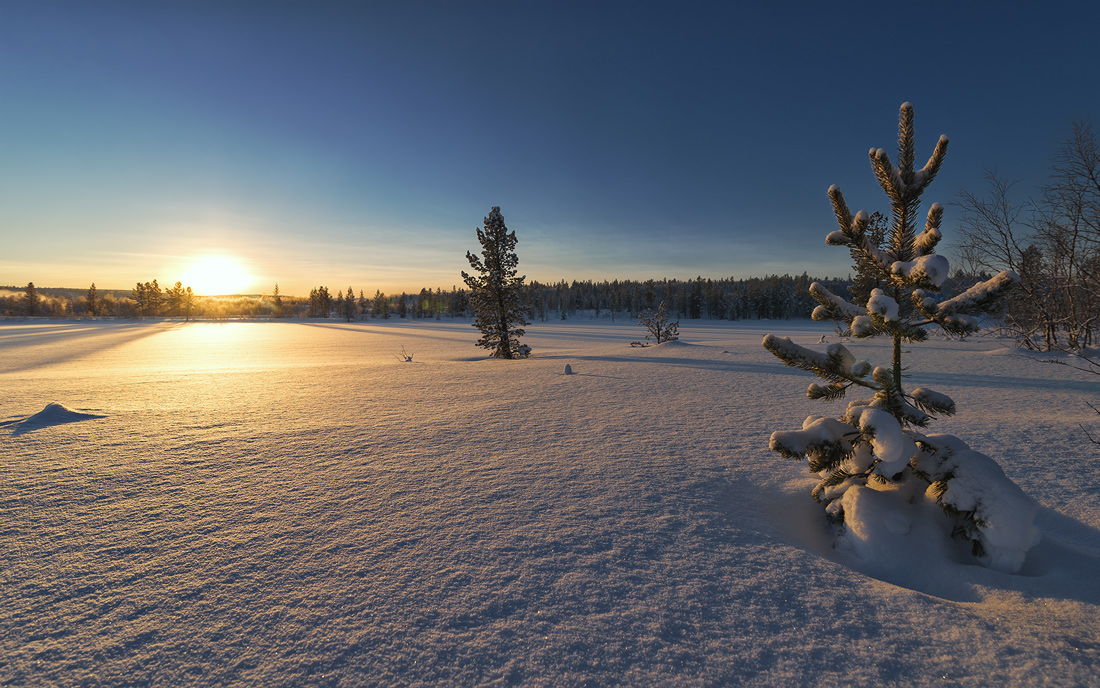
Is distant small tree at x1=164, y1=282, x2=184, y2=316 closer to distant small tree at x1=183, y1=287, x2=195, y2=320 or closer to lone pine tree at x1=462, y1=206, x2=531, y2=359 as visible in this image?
distant small tree at x1=183, y1=287, x2=195, y2=320

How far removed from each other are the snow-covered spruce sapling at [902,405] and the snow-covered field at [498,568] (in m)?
0.34

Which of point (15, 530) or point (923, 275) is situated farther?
point (15, 530)

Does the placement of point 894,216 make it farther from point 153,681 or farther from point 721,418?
point 153,681

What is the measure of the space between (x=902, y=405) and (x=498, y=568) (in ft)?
10.7

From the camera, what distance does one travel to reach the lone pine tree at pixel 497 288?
64.2 ft

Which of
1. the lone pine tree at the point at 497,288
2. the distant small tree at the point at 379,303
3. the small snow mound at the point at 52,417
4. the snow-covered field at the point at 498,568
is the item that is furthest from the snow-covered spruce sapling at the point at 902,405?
the distant small tree at the point at 379,303

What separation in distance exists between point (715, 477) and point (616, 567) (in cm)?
190

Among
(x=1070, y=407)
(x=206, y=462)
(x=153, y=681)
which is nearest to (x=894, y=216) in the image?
(x=153, y=681)

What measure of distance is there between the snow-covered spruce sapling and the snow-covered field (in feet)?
1.11

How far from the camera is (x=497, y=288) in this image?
1978 centimetres

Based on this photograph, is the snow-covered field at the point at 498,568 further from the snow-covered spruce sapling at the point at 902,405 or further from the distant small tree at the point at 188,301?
the distant small tree at the point at 188,301

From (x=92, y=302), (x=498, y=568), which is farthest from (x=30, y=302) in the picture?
(x=498, y=568)

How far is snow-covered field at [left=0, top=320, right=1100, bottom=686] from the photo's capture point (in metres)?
1.93

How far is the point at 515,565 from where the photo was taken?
2658 mm
